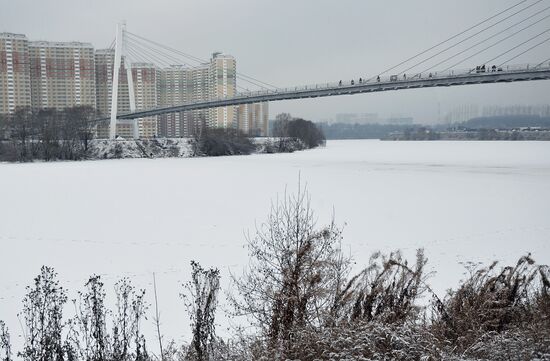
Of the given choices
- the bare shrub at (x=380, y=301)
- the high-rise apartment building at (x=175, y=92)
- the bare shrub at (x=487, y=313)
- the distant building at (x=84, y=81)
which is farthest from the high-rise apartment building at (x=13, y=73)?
the bare shrub at (x=487, y=313)

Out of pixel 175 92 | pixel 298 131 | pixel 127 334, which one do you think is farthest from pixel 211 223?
pixel 175 92

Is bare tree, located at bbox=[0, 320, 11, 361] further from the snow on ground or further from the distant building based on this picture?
the distant building

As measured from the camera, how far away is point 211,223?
11.7 metres

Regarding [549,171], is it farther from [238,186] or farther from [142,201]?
[142,201]

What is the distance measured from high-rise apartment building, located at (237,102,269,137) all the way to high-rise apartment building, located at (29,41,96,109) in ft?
72.3

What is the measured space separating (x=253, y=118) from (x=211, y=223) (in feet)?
238

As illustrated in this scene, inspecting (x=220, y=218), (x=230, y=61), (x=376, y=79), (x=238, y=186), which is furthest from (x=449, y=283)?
(x=230, y=61)

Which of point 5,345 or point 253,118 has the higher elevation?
point 253,118

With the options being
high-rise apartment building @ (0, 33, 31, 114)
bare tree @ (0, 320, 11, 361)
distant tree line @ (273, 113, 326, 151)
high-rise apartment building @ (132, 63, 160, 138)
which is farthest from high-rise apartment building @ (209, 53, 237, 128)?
bare tree @ (0, 320, 11, 361)

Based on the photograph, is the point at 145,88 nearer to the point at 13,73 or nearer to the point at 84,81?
the point at 84,81

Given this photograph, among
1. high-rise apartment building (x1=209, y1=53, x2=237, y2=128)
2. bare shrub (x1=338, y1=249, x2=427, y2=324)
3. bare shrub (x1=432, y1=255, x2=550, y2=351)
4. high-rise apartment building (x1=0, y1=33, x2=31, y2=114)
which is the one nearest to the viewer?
bare shrub (x1=432, y1=255, x2=550, y2=351)

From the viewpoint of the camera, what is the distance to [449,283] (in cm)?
709

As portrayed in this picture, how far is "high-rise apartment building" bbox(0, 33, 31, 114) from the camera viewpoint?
5688cm

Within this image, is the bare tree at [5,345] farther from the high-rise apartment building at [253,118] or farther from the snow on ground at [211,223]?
the high-rise apartment building at [253,118]
